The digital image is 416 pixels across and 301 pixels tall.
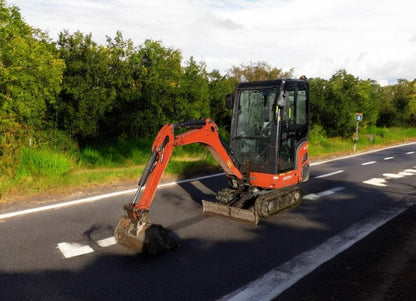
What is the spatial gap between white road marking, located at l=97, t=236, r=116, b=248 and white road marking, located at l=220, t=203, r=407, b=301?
7.63ft

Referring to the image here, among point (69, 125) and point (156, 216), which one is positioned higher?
point (69, 125)

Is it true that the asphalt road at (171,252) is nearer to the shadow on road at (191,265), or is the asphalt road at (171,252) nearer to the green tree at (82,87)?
the shadow on road at (191,265)

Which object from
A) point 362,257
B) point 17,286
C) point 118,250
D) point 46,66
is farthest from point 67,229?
point 46,66

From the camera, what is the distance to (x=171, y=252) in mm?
5488

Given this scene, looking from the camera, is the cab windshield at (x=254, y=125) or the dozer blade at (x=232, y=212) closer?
the dozer blade at (x=232, y=212)

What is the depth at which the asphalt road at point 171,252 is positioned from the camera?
14.3 ft

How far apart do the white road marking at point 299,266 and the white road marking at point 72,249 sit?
7.81ft

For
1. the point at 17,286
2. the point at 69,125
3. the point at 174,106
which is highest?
the point at 174,106

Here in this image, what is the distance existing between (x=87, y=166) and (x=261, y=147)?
260 inches

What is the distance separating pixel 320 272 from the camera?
4863mm

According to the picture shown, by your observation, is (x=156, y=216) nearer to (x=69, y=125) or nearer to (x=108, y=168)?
(x=108, y=168)

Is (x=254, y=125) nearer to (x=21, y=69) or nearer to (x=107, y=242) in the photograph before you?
(x=107, y=242)

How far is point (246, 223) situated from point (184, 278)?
2.46 m

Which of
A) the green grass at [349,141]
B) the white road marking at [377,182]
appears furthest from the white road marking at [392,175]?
the green grass at [349,141]
